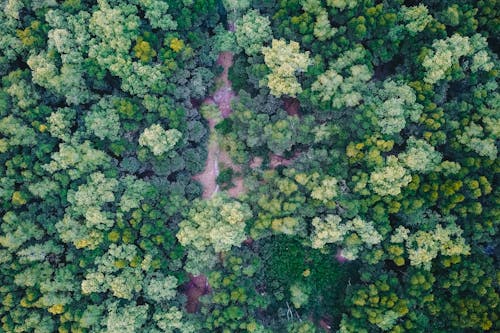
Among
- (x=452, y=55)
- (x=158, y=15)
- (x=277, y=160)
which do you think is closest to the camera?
(x=452, y=55)

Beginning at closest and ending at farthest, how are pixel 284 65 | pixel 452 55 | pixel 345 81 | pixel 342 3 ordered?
pixel 342 3
pixel 452 55
pixel 284 65
pixel 345 81

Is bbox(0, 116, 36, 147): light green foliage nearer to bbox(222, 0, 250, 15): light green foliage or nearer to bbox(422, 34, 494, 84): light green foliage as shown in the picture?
bbox(222, 0, 250, 15): light green foliage

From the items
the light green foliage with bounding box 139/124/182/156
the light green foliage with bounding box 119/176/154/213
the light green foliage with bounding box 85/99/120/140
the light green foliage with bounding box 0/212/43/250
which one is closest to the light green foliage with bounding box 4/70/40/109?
the light green foliage with bounding box 85/99/120/140

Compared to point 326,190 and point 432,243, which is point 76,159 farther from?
point 432,243

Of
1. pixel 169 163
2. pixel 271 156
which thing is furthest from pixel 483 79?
pixel 169 163

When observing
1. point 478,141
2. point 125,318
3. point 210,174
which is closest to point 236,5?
point 210,174

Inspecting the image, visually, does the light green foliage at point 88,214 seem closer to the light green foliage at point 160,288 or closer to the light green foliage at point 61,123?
the light green foliage at point 61,123
